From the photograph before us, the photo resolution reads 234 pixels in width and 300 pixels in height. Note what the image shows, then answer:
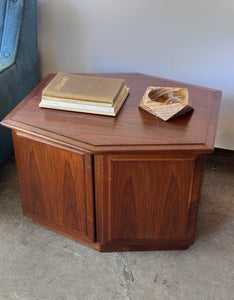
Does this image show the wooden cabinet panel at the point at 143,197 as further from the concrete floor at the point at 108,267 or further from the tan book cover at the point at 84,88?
the tan book cover at the point at 84,88

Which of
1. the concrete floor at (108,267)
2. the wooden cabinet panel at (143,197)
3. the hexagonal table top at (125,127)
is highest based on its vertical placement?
the hexagonal table top at (125,127)

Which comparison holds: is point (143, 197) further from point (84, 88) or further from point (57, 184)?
point (84, 88)

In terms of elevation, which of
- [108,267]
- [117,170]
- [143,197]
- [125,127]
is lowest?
[108,267]

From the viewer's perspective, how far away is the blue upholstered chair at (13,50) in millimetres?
1514

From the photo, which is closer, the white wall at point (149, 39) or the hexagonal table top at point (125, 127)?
the hexagonal table top at point (125, 127)

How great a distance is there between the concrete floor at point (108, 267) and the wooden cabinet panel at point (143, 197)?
0.27ft

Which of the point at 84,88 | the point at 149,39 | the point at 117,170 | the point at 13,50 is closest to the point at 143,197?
the point at 117,170

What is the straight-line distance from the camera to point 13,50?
1550 mm

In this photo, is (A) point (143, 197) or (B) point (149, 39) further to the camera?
(B) point (149, 39)

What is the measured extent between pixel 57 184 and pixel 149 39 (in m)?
0.80

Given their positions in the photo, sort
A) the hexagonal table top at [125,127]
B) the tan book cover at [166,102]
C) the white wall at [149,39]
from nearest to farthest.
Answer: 1. the hexagonal table top at [125,127]
2. the tan book cover at [166,102]
3. the white wall at [149,39]

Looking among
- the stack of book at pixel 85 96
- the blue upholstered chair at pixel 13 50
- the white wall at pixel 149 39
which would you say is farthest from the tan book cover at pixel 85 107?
the white wall at pixel 149 39

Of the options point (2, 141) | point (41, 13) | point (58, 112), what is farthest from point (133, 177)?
point (41, 13)

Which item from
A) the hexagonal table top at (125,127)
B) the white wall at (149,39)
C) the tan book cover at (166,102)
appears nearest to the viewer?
the hexagonal table top at (125,127)
